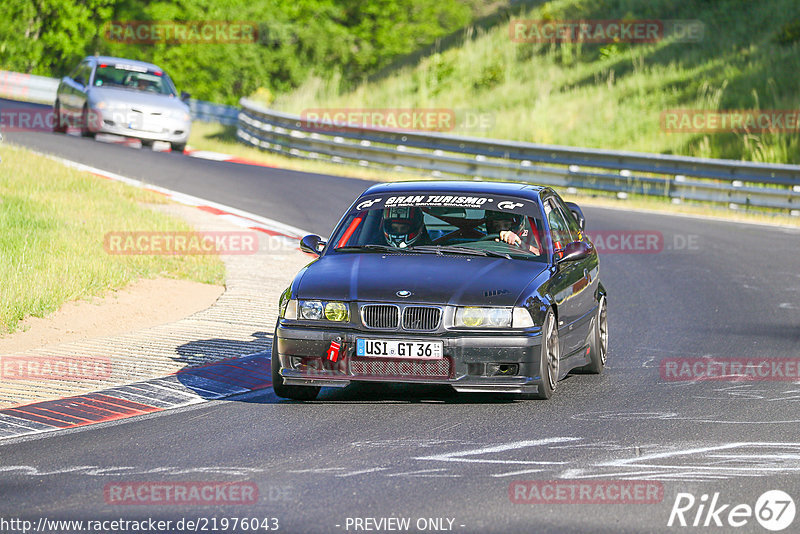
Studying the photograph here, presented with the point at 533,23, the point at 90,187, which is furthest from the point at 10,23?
the point at 90,187

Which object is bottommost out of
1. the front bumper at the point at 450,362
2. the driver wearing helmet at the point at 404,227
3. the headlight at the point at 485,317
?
the front bumper at the point at 450,362

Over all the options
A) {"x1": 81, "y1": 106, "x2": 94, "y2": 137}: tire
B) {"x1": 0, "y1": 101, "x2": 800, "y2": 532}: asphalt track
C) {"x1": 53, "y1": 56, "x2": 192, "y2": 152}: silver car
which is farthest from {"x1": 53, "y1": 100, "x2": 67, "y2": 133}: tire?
{"x1": 0, "y1": 101, "x2": 800, "y2": 532}: asphalt track

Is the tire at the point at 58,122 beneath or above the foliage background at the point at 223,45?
beneath

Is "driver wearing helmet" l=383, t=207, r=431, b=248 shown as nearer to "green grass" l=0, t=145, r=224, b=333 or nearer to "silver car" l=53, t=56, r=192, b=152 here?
"green grass" l=0, t=145, r=224, b=333

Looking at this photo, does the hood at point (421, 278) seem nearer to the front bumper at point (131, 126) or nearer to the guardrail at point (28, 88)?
the front bumper at point (131, 126)

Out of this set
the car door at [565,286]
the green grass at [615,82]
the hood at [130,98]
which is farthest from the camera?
the green grass at [615,82]

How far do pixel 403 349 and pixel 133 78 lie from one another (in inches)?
809

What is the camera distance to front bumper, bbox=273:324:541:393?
8.02 metres

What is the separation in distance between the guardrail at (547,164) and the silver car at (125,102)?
3.43 metres

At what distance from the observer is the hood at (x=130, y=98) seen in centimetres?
2603

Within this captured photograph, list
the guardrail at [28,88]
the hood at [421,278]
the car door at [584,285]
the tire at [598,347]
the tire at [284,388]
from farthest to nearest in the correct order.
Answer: the guardrail at [28,88], the tire at [598,347], the car door at [584,285], the tire at [284,388], the hood at [421,278]

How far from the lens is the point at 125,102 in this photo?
2600cm

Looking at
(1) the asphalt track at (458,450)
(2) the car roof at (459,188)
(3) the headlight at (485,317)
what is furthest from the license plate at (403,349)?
(2) the car roof at (459,188)

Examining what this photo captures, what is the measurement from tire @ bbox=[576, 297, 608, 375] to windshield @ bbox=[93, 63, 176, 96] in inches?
732
